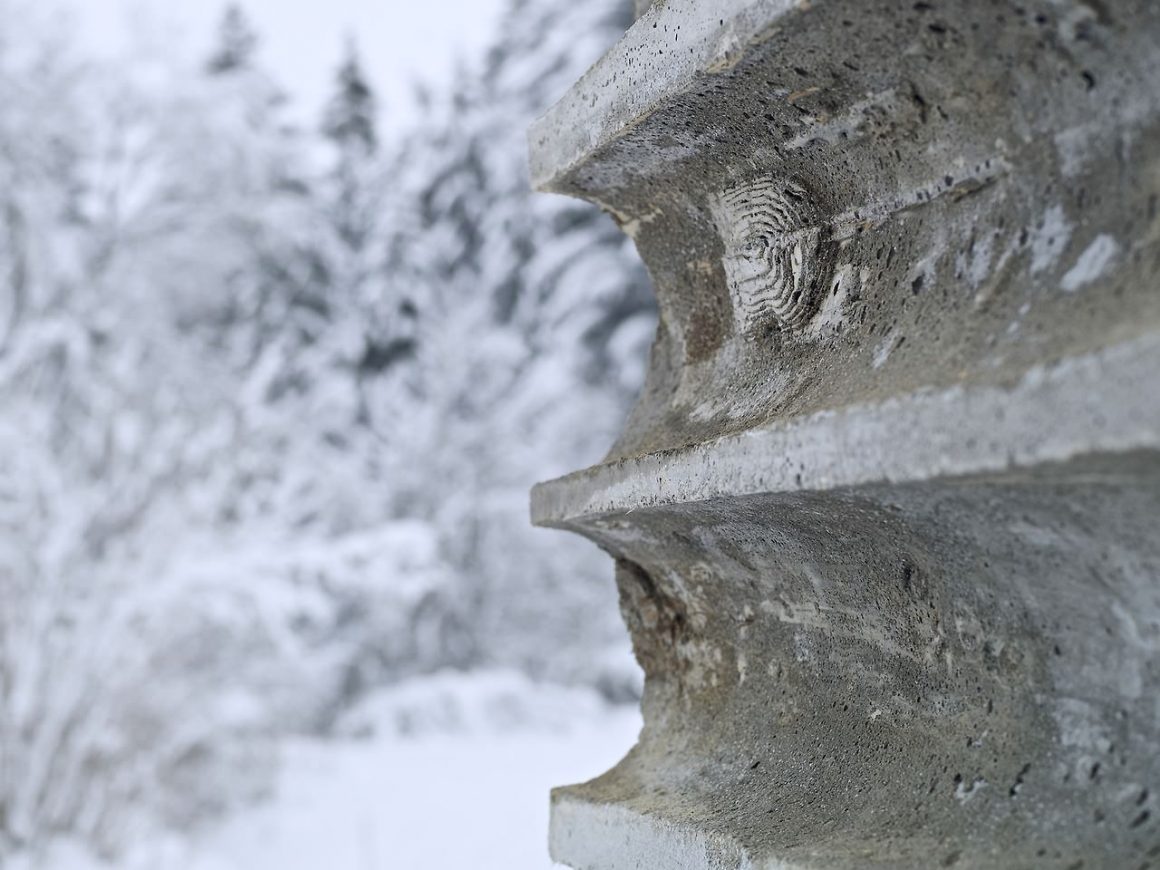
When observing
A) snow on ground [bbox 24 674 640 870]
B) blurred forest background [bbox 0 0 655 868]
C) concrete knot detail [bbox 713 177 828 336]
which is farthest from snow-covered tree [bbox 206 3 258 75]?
concrete knot detail [bbox 713 177 828 336]

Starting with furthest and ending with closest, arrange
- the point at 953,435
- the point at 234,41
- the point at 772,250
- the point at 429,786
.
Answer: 1. the point at 234,41
2. the point at 429,786
3. the point at 772,250
4. the point at 953,435

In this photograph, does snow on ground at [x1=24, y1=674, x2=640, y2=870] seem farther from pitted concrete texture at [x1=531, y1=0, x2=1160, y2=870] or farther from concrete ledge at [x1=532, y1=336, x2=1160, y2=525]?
concrete ledge at [x1=532, y1=336, x2=1160, y2=525]

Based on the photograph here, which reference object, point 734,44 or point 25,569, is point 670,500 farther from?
point 25,569

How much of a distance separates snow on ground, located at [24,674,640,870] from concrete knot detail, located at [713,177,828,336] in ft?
14.4

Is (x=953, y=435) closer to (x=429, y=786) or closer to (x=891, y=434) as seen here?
(x=891, y=434)

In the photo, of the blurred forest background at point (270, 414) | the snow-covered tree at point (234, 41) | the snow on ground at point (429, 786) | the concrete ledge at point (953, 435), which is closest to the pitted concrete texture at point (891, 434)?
the concrete ledge at point (953, 435)

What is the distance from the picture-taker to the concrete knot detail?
885 millimetres

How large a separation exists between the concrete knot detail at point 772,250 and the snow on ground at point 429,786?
438cm

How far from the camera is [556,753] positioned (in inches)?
346

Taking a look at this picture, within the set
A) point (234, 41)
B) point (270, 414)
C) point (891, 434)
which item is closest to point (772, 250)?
point (891, 434)

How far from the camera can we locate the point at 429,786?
8062 mm

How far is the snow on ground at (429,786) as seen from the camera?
634cm

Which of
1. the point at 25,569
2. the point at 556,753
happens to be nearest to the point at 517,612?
the point at 556,753

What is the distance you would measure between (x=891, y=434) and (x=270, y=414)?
7926 millimetres
